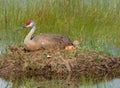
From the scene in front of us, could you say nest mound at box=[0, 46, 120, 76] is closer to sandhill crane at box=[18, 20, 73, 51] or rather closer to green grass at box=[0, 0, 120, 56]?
sandhill crane at box=[18, 20, 73, 51]

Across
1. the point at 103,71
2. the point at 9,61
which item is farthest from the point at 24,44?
the point at 103,71

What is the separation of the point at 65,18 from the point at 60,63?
2521 millimetres

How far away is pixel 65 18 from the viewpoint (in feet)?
39.4

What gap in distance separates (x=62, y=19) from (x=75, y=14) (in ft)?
1.00

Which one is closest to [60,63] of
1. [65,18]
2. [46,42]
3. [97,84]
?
[46,42]

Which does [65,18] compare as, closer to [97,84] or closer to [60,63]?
[60,63]

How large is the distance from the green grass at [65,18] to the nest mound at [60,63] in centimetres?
171

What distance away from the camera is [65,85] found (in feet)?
28.9

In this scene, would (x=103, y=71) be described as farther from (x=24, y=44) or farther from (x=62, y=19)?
(x=62, y=19)

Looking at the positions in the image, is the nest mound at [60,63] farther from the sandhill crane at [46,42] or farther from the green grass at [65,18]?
the green grass at [65,18]

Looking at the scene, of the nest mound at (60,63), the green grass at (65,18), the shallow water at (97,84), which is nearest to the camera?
the shallow water at (97,84)

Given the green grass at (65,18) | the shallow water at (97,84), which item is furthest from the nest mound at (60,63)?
the green grass at (65,18)

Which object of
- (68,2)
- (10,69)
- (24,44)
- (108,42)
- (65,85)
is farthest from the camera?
(68,2)

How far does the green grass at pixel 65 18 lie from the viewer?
11.8 m
